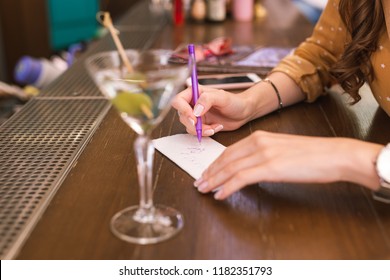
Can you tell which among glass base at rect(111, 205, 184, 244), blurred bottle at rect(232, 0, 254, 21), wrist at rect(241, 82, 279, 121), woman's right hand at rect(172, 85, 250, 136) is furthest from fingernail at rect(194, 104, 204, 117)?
blurred bottle at rect(232, 0, 254, 21)

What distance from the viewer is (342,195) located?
3.03 ft

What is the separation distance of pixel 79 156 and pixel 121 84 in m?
0.38

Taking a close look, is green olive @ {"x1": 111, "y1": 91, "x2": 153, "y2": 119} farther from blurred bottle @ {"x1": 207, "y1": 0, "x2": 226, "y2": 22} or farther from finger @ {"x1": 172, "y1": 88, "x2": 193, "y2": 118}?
blurred bottle @ {"x1": 207, "y1": 0, "x2": 226, "y2": 22}

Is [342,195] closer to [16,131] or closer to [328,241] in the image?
[328,241]

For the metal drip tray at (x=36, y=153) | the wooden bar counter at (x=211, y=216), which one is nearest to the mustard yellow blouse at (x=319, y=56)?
the wooden bar counter at (x=211, y=216)

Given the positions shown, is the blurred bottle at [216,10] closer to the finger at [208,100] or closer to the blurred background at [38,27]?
the finger at [208,100]

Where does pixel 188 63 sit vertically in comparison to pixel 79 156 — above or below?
above

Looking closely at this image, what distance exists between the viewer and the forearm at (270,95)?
1274 mm

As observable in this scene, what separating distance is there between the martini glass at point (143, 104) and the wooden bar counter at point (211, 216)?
22 mm

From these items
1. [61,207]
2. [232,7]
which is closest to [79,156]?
[61,207]

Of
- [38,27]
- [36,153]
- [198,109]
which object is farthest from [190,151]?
[38,27]

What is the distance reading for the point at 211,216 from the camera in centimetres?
85

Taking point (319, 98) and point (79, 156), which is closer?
point (79, 156)

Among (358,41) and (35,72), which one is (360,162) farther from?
(35,72)
